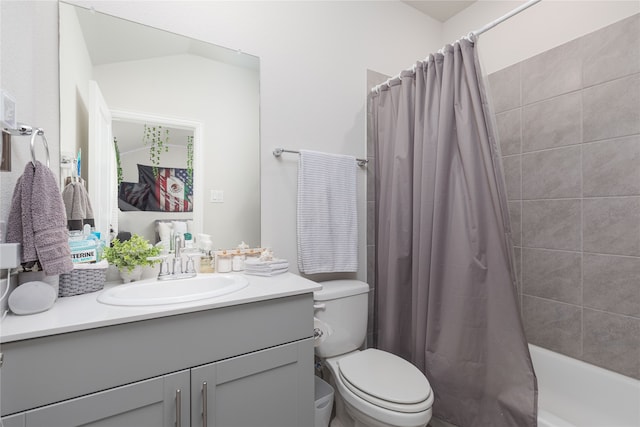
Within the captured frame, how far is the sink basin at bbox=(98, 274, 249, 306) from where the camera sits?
38.9 inches

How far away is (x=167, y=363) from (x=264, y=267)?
582 millimetres

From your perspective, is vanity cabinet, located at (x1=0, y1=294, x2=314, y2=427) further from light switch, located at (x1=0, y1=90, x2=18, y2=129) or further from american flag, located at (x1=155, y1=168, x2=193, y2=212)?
american flag, located at (x1=155, y1=168, x2=193, y2=212)

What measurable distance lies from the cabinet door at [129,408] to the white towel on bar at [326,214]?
34.3 inches

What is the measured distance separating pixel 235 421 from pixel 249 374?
0.16 meters

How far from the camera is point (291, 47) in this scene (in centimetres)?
174

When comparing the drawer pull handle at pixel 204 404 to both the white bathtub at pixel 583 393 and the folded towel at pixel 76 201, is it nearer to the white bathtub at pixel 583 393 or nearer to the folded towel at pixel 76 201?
the folded towel at pixel 76 201

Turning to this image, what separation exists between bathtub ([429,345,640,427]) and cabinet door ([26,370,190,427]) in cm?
127

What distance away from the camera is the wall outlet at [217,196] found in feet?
5.08

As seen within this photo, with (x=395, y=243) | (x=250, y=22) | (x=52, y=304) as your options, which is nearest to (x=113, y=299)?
(x=52, y=304)

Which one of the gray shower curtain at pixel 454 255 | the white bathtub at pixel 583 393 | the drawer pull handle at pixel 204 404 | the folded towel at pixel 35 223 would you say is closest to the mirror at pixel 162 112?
the folded towel at pixel 35 223

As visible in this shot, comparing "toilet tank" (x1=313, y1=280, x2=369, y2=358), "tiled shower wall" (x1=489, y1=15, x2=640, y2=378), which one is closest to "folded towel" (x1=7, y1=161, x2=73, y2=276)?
"toilet tank" (x1=313, y1=280, x2=369, y2=358)

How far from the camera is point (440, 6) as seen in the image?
2195 mm

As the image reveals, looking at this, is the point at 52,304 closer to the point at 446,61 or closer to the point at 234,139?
the point at 234,139

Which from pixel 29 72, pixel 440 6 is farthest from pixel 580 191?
pixel 29 72
